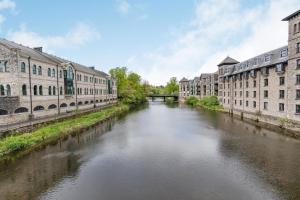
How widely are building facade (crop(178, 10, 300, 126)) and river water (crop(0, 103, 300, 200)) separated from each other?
10.2 meters

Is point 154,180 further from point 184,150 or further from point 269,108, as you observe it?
point 269,108

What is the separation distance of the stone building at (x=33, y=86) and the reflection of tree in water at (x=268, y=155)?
88.5ft

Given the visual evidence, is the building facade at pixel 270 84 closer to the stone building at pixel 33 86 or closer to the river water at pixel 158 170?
Result: the river water at pixel 158 170

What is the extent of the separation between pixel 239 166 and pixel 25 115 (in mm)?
28817

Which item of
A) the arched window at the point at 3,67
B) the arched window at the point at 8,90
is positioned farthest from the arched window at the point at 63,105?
the arched window at the point at 3,67

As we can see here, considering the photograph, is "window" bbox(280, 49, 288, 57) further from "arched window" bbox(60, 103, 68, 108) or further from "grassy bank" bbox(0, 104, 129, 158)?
"arched window" bbox(60, 103, 68, 108)

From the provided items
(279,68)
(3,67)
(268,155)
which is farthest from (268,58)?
(3,67)

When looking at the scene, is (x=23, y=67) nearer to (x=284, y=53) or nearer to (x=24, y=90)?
(x=24, y=90)

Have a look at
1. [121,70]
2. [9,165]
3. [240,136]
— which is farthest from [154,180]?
[121,70]

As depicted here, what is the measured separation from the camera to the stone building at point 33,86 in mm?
30062

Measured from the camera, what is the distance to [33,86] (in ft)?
112

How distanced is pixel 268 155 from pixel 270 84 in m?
24.0

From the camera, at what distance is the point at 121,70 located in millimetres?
92438

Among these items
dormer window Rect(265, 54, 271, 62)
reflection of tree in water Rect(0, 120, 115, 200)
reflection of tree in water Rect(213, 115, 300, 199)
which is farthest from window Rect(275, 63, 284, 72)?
reflection of tree in water Rect(0, 120, 115, 200)
